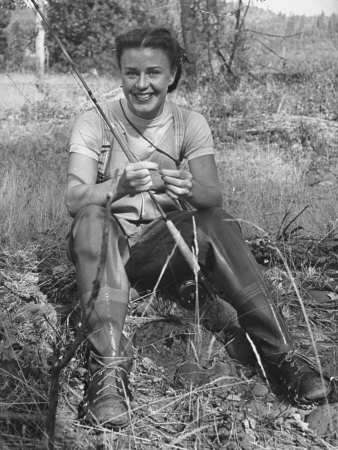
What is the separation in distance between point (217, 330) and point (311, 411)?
0.62 metres

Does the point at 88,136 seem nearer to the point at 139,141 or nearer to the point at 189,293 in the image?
the point at 139,141

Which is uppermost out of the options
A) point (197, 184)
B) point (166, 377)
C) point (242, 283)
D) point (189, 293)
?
point (197, 184)

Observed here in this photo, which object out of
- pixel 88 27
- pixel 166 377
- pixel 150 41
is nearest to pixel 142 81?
pixel 150 41

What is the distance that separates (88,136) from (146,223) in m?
0.44

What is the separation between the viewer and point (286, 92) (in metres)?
8.34

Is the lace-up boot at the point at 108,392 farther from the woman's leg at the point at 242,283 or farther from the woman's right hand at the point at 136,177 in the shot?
the woman's right hand at the point at 136,177

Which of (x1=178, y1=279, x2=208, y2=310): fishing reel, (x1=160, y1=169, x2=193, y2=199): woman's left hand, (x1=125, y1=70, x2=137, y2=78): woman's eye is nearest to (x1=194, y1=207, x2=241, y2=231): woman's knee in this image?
(x1=160, y1=169, x2=193, y2=199): woman's left hand

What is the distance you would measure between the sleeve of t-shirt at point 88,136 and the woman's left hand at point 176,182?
45cm

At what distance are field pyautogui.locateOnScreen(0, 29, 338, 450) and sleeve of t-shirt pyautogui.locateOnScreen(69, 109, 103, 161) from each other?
0.64 metres

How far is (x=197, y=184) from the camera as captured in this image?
94.8 inches

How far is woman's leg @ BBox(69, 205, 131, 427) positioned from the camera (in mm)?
1931

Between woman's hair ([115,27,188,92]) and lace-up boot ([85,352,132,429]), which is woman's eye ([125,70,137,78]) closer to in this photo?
woman's hair ([115,27,188,92])

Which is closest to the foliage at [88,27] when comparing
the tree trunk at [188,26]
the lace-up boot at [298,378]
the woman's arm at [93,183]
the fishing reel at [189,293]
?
the tree trunk at [188,26]

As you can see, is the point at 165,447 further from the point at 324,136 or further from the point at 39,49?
the point at 39,49
